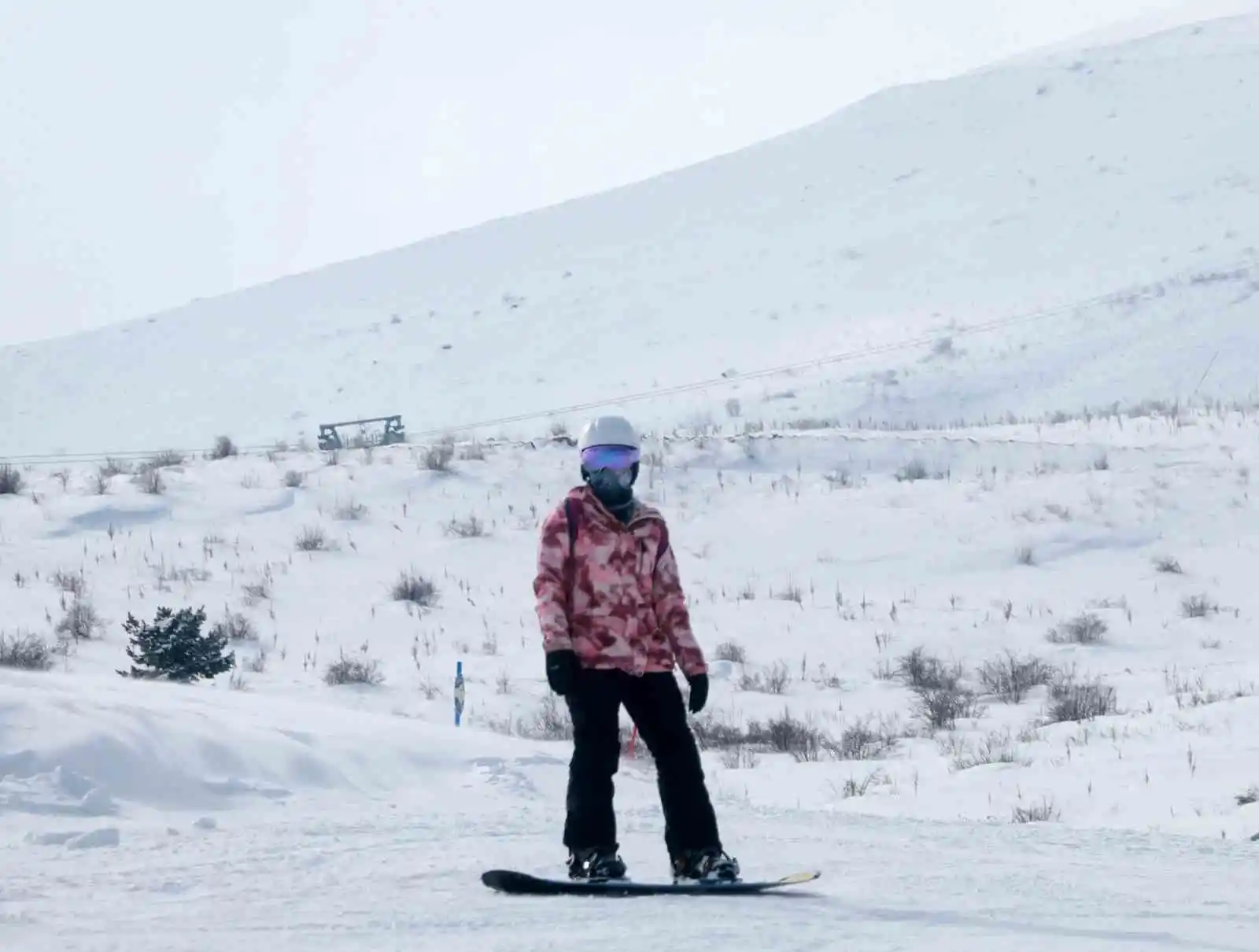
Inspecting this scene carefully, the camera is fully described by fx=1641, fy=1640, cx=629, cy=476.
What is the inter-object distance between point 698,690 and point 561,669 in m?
0.49

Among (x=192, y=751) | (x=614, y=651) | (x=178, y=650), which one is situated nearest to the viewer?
(x=614, y=651)

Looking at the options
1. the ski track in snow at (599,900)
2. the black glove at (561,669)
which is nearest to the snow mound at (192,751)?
the ski track in snow at (599,900)

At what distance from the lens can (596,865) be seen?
561 centimetres

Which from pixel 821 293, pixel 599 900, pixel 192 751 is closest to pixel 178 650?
pixel 192 751

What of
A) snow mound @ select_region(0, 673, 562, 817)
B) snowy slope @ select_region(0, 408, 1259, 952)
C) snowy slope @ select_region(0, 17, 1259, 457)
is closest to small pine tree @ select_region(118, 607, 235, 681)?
snowy slope @ select_region(0, 408, 1259, 952)

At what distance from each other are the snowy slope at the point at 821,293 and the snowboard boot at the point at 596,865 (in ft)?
88.5

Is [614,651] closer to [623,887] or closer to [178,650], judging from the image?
[623,887]

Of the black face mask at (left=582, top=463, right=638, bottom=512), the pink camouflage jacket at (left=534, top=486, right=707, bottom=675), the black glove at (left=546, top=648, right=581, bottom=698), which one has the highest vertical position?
the black face mask at (left=582, top=463, right=638, bottom=512)

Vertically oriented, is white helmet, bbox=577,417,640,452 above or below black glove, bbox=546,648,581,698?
above

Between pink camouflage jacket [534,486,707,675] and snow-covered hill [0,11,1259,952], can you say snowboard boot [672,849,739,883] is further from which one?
pink camouflage jacket [534,486,707,675]

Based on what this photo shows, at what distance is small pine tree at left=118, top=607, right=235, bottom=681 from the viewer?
11.1 m

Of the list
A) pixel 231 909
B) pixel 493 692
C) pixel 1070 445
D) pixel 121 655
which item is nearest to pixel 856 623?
pixel 493 692

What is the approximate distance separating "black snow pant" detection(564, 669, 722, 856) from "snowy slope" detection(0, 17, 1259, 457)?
2672 centimetres

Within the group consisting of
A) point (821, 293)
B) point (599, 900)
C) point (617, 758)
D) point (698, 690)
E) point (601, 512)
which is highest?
point (821, 293)
